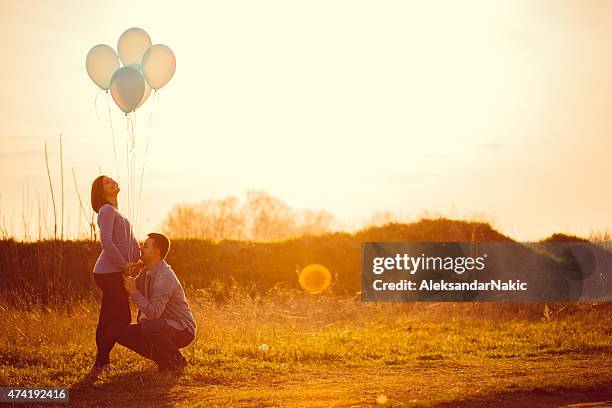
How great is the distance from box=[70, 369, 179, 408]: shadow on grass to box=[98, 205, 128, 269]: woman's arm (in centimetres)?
137

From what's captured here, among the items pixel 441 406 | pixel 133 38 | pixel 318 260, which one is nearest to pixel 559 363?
pixel 441 406

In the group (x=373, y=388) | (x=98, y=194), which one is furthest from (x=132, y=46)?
(x=373, y=388)

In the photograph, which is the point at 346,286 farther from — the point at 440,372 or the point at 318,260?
the point at 440,372

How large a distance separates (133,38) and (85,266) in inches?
508

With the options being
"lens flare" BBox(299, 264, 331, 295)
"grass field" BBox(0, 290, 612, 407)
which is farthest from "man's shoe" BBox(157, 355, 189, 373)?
"lens flare" BBox(299, 264, 331, 295)

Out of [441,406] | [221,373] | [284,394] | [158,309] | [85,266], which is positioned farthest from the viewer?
[85,266]

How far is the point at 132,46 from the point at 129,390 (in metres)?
4.76

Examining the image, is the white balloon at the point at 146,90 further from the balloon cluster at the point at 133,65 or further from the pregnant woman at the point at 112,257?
the pregnant woman at the point at 112,257

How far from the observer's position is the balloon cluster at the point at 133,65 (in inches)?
373

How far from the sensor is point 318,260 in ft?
78.0

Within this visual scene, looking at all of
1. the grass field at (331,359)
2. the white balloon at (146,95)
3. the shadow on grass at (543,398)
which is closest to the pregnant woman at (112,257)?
the grass field at (331,359)

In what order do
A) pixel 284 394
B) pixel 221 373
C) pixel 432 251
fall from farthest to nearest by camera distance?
pixel 432 251 → pixel 221 373 → pixel 284 394

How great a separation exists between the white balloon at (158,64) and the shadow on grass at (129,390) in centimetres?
392

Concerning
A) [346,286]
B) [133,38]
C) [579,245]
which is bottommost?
[346,286]
